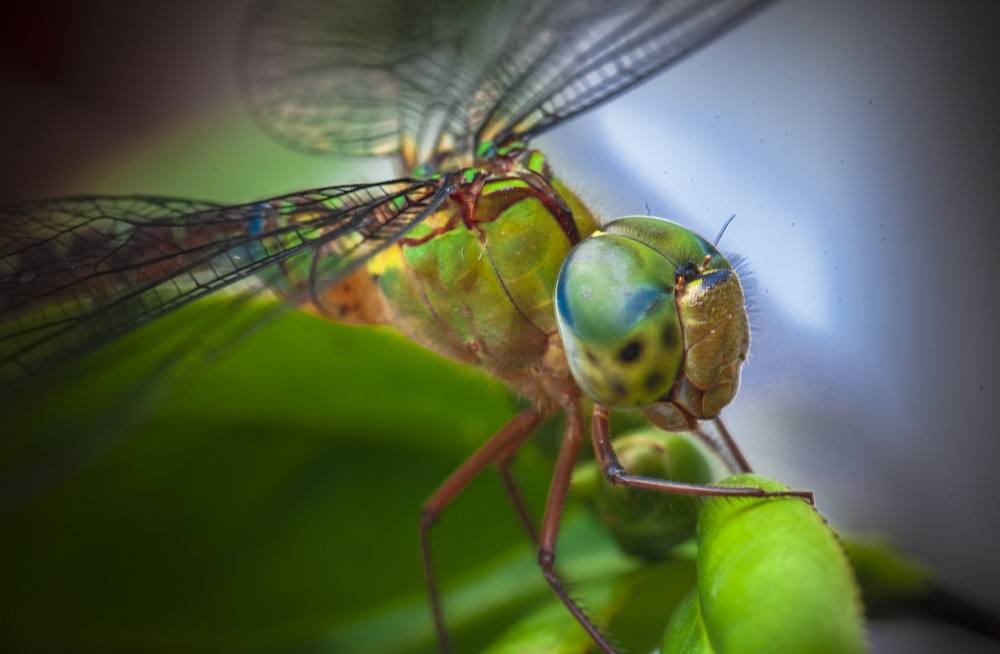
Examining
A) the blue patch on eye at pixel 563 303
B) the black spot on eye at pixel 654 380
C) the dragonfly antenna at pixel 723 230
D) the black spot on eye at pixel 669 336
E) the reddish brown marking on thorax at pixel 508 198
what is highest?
the reddish brown marking on thorax at pixel 508 198

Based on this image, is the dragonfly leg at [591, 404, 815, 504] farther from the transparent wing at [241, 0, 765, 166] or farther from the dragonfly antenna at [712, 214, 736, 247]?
the transparent wing at [241, 0, 765, 166]

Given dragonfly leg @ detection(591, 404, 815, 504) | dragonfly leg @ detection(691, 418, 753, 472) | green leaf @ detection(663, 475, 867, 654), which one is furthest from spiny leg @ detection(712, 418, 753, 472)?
green leaf @ detection(663, 475, 867, 654)

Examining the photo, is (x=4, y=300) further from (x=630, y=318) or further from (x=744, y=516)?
(x=744, y=516)

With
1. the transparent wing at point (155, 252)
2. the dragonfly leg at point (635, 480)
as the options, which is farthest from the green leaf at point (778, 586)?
the transparent wing at point (155, 252)

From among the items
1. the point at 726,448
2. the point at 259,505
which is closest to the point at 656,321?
the point at 726,448

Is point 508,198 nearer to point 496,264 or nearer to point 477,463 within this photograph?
point 496,264

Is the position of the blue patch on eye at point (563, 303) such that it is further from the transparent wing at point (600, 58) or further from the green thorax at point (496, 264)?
the transparent wing at point (600, 58)

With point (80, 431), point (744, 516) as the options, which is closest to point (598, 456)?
point (744, 516)
